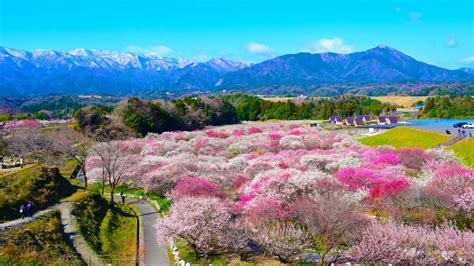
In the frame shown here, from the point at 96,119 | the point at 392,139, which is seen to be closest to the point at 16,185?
the point at 96,119

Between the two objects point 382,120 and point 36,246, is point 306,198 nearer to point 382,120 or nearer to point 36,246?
point 36,246

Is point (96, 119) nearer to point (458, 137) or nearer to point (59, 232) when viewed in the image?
point (59, 232)

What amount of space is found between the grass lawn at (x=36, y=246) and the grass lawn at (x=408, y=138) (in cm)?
3677

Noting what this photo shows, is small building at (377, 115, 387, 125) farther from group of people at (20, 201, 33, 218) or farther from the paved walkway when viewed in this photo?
group of people at (20, 201, 33, 218)

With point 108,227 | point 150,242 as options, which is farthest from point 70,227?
point 150,242

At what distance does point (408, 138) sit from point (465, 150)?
1207cm

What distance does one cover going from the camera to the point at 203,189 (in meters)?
24.3

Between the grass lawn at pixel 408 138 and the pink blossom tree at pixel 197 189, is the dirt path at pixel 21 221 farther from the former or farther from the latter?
the grass lawn at pixel 408 138

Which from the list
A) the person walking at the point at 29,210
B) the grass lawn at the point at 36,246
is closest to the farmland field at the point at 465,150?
the grass lawn at the point at 36,246

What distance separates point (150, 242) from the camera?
69.2ft

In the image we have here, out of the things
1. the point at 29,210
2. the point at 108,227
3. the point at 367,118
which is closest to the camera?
the point at 29,210

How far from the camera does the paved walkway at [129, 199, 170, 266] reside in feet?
60.5

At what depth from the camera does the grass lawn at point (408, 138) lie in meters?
43.6

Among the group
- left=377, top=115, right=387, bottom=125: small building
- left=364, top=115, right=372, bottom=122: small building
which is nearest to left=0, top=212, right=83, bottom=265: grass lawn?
left=377, top=115, right=387, bottom=125: small building
